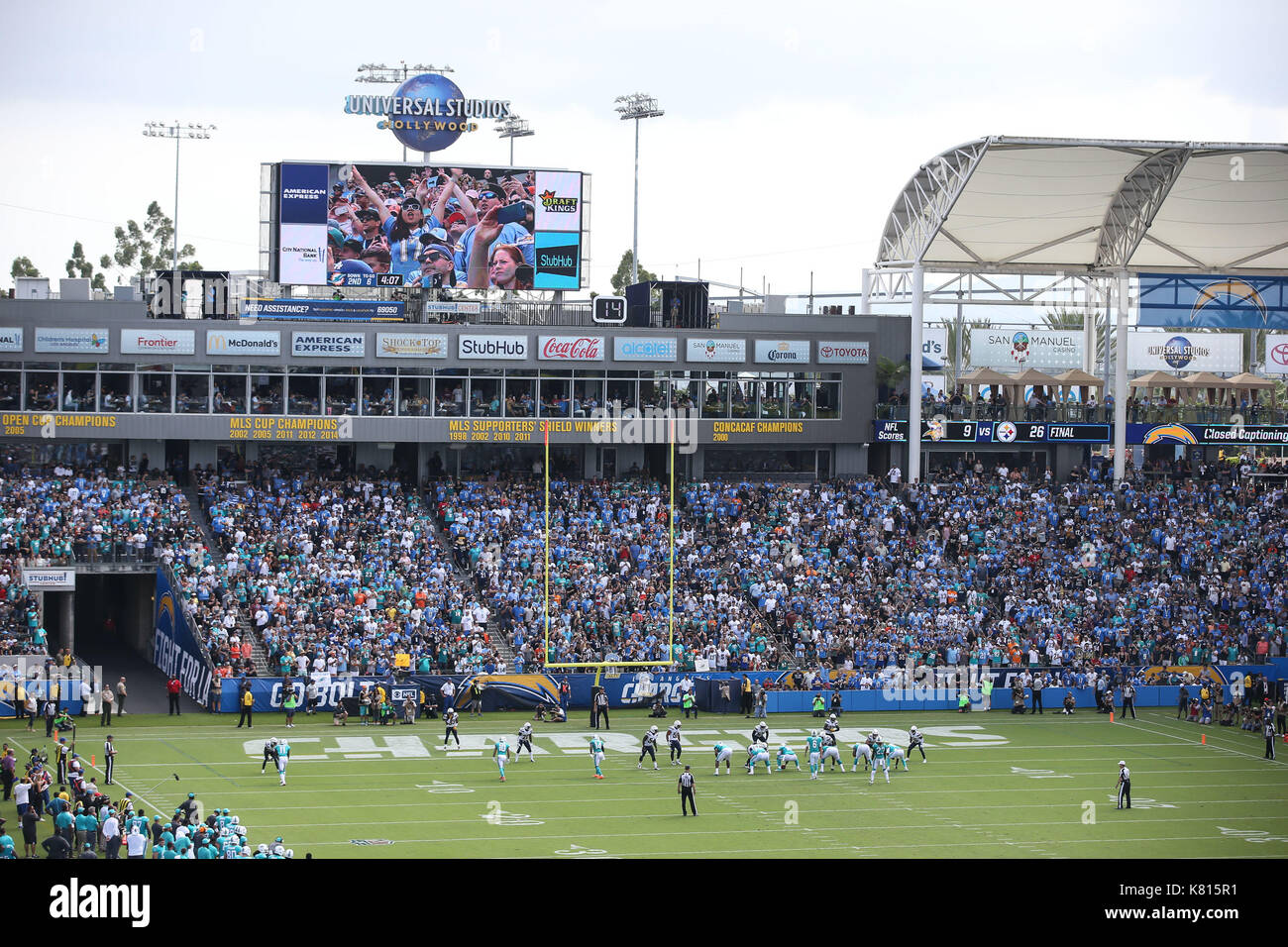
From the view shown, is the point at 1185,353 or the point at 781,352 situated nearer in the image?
the point at 781,352

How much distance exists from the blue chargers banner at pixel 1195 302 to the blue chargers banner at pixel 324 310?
2402 cm

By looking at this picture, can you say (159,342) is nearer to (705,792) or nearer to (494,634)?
(494,634)

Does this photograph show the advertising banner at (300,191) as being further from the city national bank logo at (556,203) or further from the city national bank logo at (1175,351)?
the city national bank logo at (1175,351)

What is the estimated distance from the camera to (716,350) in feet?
152

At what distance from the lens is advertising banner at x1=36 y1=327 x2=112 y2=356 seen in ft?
137

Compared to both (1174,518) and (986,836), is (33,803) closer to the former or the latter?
(986,836)

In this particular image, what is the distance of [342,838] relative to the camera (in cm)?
2244

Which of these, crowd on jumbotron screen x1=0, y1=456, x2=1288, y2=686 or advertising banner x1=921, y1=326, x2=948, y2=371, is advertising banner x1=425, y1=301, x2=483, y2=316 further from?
advertising banner x1=921, y1=326, x2=948, y2=371

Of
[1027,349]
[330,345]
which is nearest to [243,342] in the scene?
[330,345]

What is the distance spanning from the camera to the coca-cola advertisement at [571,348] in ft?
147
